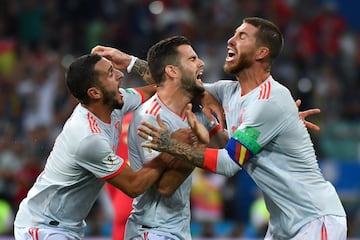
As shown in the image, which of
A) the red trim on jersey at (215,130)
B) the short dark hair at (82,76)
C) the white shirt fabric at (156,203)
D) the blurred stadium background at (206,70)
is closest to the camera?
the white shirt fabric at (156,203)

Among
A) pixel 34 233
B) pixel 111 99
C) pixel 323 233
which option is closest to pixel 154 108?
pixel 111 99

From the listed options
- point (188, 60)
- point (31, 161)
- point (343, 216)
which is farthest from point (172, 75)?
point (31, 161)

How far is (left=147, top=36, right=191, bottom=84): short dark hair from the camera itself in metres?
6.96

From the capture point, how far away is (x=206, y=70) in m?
13.7

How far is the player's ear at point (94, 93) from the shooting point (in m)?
6.94

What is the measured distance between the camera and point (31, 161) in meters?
12.1

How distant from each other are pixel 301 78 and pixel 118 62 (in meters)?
6.72

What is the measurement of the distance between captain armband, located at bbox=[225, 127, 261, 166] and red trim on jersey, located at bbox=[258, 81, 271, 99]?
0.23 meters

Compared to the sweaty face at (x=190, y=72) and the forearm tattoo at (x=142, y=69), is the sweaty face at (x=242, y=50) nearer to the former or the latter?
the sweaty face at (x=190, y=72)

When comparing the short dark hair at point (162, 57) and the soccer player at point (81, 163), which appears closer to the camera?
the soccer player at point (81, 163)

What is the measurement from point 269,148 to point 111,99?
1083 millimetres

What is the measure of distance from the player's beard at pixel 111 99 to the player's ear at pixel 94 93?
0.11 ft

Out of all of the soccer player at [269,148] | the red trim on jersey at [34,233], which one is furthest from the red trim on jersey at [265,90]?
the red trim on jersey at [34,233]

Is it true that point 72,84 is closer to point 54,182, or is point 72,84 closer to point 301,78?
point 54,182
